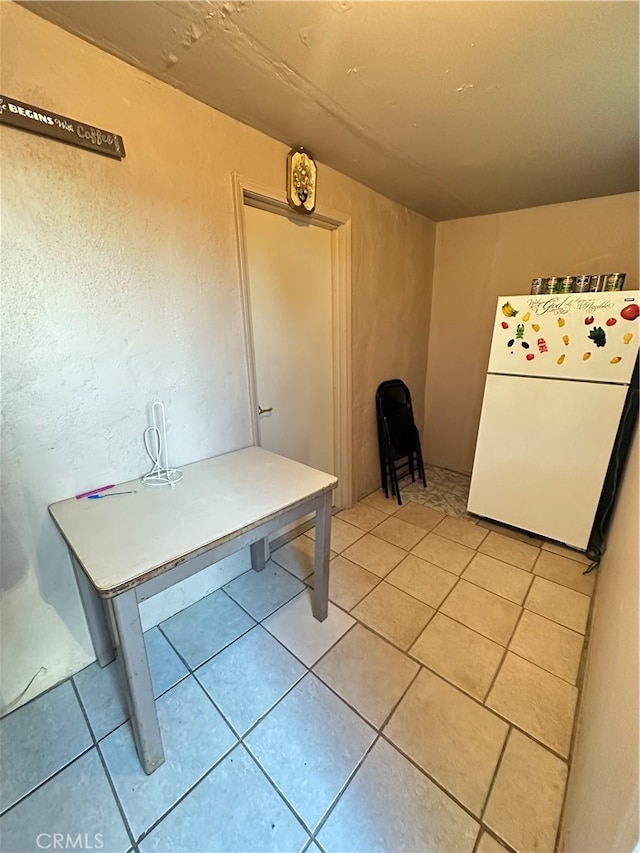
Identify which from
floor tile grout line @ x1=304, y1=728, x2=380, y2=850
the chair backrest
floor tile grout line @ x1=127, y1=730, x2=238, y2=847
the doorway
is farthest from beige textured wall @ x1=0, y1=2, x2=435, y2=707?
the chair backrest

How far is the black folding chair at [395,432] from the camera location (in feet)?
9.37

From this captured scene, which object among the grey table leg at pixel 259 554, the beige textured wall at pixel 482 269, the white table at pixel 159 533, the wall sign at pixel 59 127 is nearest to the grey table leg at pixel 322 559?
the white table at pixel 159 533

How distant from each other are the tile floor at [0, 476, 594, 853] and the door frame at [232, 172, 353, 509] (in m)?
0.94

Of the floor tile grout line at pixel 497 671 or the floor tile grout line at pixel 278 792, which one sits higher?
the floor tile grout line at pixel 278 792

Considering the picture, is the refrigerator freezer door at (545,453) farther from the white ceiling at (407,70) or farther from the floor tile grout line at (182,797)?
the floor tile grout line at (182,797)

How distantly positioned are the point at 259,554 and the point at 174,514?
92 centimetres

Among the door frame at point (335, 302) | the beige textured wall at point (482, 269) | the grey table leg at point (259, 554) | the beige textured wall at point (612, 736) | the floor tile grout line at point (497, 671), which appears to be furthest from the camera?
the beige textured wall at point (482, 269)

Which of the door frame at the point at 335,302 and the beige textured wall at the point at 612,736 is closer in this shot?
the beige textured wall at the point at 612,736

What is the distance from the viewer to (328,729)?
4.10 feet

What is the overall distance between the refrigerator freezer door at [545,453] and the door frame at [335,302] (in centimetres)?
98

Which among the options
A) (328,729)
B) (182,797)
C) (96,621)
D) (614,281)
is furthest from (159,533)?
(614,281)

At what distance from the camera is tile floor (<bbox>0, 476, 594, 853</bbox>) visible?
1.01m

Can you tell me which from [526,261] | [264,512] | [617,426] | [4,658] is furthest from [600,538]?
[4,658]

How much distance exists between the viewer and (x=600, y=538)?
226 centimetres
